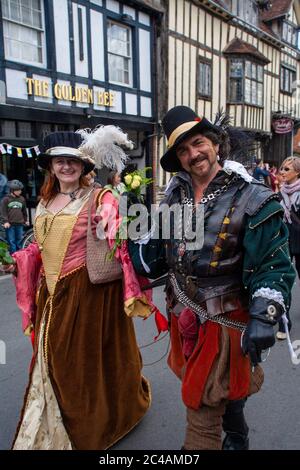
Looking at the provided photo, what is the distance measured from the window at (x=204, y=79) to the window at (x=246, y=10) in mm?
2768

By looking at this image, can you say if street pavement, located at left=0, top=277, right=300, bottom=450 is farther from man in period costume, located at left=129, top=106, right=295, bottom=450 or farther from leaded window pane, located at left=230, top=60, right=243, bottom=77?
leaded window pane, located at left=230, top=60, right=243, bottom=77

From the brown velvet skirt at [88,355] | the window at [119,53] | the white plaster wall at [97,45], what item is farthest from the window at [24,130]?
the brown velvet skirt at [88,355]

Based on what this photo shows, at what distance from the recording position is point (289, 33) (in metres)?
18.8

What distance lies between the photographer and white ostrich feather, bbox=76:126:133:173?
2463 mm

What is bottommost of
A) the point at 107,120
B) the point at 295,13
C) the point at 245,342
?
the point at 245,342

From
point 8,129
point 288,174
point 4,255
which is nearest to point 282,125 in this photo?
point 8,129

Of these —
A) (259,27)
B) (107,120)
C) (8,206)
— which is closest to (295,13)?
(259,27)

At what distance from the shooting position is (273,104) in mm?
17516

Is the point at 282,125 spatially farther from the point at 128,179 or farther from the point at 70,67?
the point at 128,179

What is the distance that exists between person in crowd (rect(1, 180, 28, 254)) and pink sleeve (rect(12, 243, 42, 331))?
5.16 meters

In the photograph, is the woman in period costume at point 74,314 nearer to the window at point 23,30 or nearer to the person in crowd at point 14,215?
the person in crowd at point 14,215

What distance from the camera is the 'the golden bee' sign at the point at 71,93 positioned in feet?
28.4
